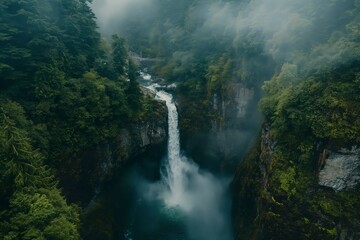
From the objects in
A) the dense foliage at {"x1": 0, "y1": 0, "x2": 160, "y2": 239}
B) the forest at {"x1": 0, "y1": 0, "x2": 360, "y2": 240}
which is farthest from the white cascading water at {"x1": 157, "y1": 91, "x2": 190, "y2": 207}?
the dense foliage at {"x1": 0, "y1": 0, "x2": 160, "y2": 239}

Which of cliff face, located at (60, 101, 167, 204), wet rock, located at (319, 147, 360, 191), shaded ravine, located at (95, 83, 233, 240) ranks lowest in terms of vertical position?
shaded ravine, located at (95, 83, 233, 240)

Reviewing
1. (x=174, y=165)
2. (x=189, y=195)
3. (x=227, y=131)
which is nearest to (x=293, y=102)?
(x=227, y=131)

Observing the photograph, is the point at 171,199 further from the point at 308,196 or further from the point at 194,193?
the point at 308,196

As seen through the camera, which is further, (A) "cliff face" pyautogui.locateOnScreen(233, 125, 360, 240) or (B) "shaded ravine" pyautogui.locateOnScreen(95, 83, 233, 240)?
(B) "shaded ravine" pyautogui.locateOnScreen(95, 83, 233, 240)

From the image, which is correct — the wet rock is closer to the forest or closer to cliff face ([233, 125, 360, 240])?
cliff face ([233, 125, 360, 240])

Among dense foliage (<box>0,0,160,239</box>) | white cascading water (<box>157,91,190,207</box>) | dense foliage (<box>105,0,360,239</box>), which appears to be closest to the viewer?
dense foliage (<box>0,0,160,239</box>)

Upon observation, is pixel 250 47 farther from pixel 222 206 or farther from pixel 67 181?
pixel 67 181

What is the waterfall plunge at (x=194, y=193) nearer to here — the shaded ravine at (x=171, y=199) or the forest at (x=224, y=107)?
the shaded ravine at (x=171, y=199)
